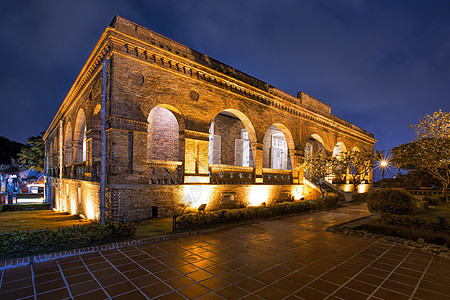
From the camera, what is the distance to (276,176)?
1648 centimetres

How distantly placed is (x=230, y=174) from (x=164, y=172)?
4128 millimetres

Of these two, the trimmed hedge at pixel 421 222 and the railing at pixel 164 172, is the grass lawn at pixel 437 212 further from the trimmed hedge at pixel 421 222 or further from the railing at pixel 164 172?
the railing at pixel 164 172

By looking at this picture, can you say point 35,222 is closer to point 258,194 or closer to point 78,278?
point 78,278

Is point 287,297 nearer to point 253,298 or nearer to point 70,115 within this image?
point 253,298

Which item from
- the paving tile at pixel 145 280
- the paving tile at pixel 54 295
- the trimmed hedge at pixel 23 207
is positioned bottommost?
the trimmed hedge at pixel 23 207

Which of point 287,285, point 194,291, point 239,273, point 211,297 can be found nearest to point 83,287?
point 194,291

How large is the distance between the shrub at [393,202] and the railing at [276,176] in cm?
636

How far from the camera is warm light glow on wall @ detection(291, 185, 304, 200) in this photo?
17.7 meters

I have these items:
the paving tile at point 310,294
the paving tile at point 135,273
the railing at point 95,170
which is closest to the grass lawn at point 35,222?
the railing at point 95,170

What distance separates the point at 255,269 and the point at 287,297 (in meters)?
1.20

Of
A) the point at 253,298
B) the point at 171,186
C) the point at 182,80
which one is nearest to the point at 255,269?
the point at 253,298

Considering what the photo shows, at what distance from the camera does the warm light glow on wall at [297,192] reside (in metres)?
17.7

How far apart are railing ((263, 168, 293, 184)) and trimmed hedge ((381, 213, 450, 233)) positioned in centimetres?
742

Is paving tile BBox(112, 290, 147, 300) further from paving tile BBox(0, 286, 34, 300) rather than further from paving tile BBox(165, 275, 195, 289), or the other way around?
paving tile BBox(0, 286, 34, 300)
